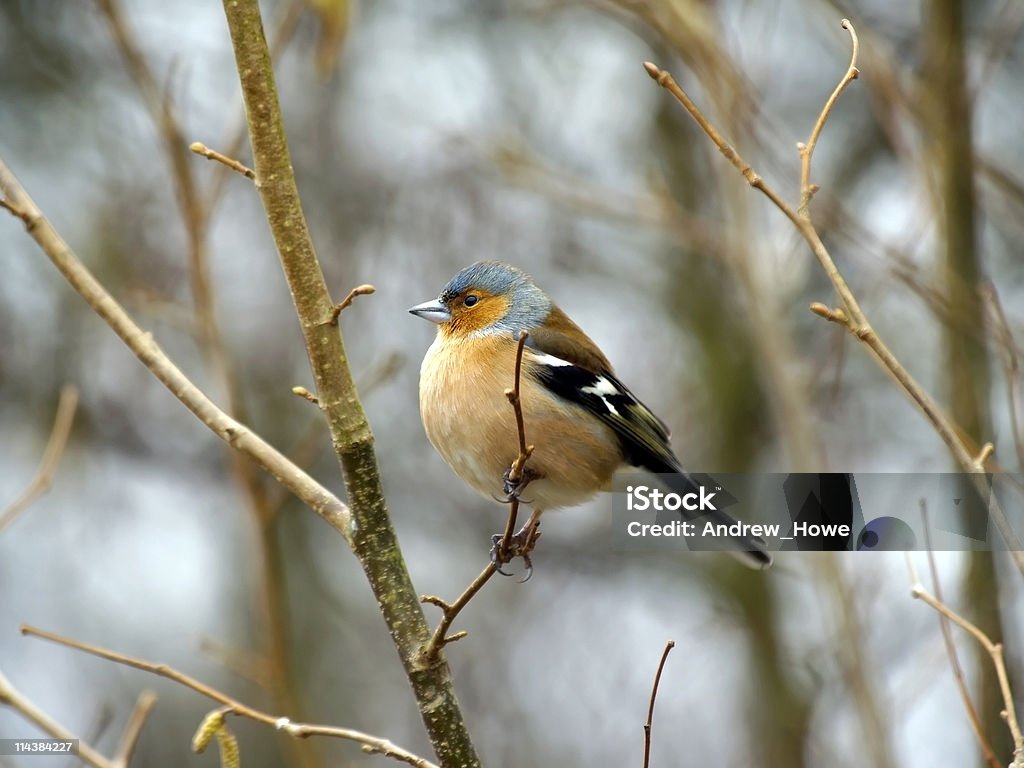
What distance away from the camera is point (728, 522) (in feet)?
12.3

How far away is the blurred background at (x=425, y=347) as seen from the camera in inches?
300

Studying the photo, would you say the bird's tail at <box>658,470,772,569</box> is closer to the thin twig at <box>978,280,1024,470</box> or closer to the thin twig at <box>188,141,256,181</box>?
the thin twig at <box>978,280,1024,470</box>

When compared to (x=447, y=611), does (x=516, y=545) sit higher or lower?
higher

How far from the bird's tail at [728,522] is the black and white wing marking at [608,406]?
60mm

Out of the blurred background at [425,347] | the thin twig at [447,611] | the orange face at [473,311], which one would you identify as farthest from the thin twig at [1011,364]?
the blurred background at [425,347]

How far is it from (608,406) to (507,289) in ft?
2.30

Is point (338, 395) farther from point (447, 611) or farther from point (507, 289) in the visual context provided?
point (507, 289)

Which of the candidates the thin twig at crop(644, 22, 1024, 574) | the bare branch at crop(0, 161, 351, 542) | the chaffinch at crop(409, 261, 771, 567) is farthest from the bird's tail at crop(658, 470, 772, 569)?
the bare branch at crop(0, 161, 351, 542)

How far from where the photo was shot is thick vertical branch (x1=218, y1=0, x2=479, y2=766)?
2547 millimetres

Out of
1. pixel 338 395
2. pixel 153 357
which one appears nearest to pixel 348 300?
pixel 338 395

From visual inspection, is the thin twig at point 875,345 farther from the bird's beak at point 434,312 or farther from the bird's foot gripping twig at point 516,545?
the bird's beak at point 434,312

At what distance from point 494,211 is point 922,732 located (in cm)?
456

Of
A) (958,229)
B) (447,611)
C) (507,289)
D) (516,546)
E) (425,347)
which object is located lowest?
(447,611)

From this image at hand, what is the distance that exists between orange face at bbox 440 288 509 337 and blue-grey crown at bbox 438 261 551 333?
0.06ft
